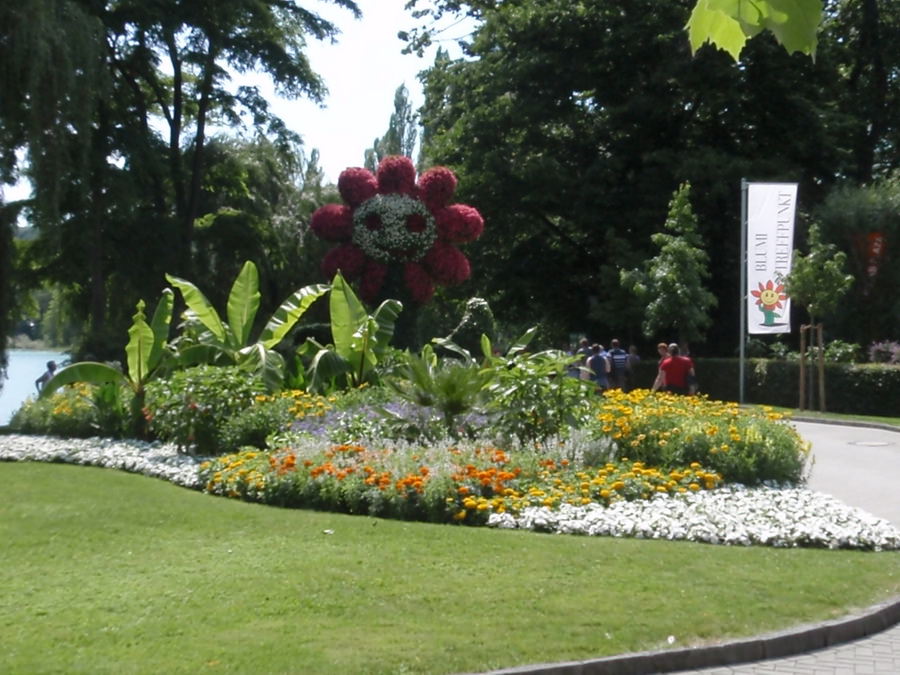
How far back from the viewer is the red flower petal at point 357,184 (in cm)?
2839

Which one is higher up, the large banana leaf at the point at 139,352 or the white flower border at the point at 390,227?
the white flower border at the point at 390,227

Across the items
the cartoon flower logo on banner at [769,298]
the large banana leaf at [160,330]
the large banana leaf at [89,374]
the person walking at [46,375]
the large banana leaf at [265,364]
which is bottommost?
the person walking at [46,375]

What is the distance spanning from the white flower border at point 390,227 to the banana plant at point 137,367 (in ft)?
29.5

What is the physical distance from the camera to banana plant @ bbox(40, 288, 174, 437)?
1867 cm

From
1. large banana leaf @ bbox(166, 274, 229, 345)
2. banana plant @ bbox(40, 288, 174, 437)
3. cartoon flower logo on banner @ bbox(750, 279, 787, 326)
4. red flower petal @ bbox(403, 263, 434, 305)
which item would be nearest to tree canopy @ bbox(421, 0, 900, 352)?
cartoon flower logo on banner @ bbox(750, 279, 787, 326)

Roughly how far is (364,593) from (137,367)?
11846 mm

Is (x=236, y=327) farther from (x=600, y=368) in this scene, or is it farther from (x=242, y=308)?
(x=600, y=368)

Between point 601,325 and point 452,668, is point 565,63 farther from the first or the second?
point 452,668

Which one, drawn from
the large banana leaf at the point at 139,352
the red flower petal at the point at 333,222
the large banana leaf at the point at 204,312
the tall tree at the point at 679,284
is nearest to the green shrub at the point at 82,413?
the large banana leaf at the point at 139,352

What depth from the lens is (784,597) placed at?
8.37 meters

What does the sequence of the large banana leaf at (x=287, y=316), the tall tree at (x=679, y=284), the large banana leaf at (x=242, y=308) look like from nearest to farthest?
the large banana leaf at (x=242, y=308) → the large banana leaf at (x=287, y=316) → the tall tree at (x=679, y=284)

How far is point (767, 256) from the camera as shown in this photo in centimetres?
2873

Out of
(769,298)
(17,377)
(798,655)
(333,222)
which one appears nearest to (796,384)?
(769,298)

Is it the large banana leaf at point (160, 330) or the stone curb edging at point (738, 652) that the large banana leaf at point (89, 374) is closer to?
the large banana leaf at point (160, 330)
